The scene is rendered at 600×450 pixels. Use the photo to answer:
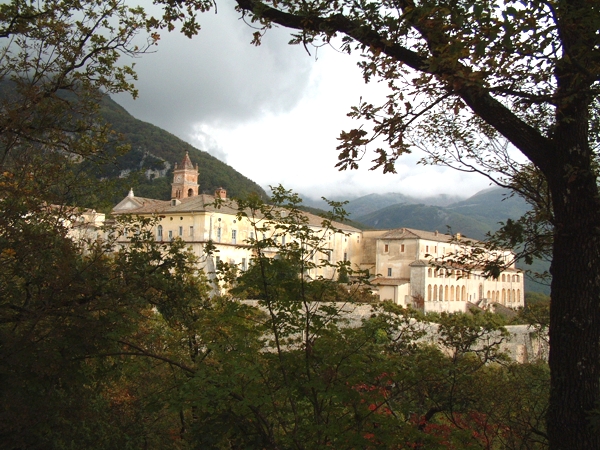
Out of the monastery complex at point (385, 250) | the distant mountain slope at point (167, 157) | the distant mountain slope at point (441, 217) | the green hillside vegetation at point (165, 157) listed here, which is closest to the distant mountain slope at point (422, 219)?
the distant mountain slope at point (441, 217)

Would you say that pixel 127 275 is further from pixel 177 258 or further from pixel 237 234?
pixel 237 234

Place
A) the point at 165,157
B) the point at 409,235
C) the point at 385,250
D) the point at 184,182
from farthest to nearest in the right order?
1. the point at 165,157
2. the point at 184,182
3. the point at 385,250
4. the point at 409,235

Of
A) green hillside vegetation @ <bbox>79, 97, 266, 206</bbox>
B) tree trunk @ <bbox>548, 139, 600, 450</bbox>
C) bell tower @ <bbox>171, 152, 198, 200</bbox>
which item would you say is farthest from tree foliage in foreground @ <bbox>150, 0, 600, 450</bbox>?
bell tower @ <bbox>171, 152, 198, 200</bbox>

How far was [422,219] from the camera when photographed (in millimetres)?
157625

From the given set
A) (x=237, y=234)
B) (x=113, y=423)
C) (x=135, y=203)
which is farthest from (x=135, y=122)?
(x=113, y=423)

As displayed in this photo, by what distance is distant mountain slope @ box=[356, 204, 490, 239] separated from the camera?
14525cm

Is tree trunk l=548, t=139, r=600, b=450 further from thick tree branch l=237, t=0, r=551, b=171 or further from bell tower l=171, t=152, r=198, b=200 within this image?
bell tower l=171, t=152, r=198, b=200

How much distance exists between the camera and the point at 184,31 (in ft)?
16.5

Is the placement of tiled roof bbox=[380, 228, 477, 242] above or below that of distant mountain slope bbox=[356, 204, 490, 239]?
below

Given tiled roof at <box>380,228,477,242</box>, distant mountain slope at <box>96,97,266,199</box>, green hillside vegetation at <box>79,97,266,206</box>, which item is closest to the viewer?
tiled roof at <box>380,228,477,242</box>

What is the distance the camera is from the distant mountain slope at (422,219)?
14525cm

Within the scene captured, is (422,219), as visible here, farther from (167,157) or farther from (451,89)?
(451,89)

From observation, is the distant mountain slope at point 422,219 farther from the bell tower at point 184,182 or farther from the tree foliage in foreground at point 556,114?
the tree foliage in foreground at point 556,114

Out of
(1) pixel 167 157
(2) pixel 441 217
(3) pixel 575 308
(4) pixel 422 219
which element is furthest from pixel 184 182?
(2) pixel 441 217
